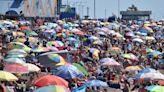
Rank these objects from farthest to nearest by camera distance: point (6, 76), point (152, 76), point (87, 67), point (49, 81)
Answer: point (87, 67)
point (152, 76)
point (6, 76)
point (49, 81)

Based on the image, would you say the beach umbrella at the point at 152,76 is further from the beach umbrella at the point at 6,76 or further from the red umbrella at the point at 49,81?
the beach umbrella at the point at 6,76

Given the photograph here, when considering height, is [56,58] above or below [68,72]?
below

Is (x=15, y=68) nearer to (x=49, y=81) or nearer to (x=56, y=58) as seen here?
(x=49, y=81)

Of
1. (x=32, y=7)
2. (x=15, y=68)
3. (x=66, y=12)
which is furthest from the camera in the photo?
(x=66, y=12)

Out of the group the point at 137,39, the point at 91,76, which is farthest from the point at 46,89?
the point at 137,39

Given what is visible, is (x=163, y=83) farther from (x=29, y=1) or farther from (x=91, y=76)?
(x=29, y=1)

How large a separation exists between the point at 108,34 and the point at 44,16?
41566mm

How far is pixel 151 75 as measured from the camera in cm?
1800

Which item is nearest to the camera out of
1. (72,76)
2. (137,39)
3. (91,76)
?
(72,76)

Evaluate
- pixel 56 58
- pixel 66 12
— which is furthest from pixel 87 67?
pixel 66 12

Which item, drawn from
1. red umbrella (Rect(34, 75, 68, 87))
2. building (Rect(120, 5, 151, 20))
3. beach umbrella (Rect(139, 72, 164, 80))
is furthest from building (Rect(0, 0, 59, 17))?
red umbrella (Rect(34, 75, 68, 87))

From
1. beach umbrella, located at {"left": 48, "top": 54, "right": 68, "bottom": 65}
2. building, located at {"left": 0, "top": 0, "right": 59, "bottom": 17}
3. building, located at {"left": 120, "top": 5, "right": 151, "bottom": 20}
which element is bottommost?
building, located at {"left": 120, "top": 5, "right": 151, "bottom": 20}

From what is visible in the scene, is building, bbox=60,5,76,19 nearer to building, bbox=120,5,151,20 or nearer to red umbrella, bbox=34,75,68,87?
building, bbox=120,5,151,20

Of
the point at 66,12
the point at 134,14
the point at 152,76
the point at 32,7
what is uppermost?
the point at 152,76
